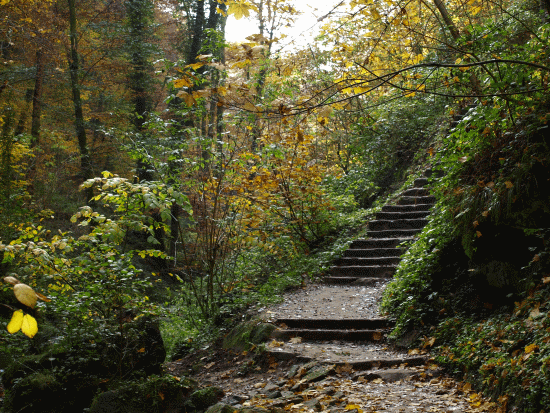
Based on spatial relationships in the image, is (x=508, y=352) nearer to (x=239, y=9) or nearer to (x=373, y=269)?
(x=239, y=9)

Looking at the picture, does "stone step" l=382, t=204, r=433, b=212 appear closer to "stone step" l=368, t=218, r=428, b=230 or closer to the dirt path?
"stone step" l=368, t=218, r=428, b=230

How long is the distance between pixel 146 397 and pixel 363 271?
4798 mm

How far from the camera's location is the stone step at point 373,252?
26.0 feet

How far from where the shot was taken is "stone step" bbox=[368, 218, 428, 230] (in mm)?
8477

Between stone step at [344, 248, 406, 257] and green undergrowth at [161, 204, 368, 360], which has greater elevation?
stone step at [344, 248, 406, 257]

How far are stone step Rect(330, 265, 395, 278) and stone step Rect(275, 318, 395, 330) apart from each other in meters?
2.10

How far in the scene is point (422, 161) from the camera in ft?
35.3

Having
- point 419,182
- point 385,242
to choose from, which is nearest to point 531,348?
point 385,242

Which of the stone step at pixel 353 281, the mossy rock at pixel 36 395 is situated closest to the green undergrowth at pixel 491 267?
the stone step at pixel 353 281

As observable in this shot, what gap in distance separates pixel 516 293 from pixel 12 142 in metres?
8.81

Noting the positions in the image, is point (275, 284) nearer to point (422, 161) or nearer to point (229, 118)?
point (229, 118)

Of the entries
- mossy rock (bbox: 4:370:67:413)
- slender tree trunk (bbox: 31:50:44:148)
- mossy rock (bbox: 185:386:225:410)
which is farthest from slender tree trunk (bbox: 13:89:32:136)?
mossy rock (bbox: 185:386:225:410)

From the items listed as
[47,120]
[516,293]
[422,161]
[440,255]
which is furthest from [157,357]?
[47,120]

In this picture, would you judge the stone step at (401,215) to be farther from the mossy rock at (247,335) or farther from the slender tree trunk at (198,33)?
the slender tree trunk at (198,33)
